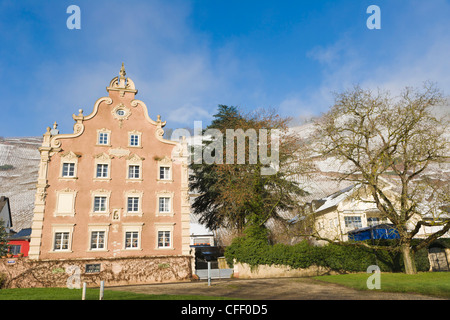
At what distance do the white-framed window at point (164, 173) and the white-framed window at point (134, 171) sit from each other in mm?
2181

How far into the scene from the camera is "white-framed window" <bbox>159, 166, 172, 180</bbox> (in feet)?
105

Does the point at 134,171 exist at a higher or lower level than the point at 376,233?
higher

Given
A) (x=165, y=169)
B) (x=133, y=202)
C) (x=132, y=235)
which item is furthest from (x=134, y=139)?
(x=132, y=235)

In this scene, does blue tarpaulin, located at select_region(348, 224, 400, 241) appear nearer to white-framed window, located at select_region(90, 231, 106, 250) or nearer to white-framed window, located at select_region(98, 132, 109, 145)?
white-framed window, located at select_region(90, 231, 106, 250)

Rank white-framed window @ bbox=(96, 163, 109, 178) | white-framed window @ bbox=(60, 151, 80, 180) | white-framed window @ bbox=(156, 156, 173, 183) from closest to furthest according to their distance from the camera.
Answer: white-framed window @ bbox=(60, 151, 80, 180)
white-framed window @ bbox=(96, 163, 109, 178)
white-framed window @ bbox=(156, 156, 173, 183)

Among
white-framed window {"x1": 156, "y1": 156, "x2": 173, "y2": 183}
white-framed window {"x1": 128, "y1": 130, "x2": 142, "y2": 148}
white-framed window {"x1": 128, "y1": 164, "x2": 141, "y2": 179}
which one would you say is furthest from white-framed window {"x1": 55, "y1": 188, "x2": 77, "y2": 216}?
white-framed window {"x1": 156, "y1": 156, "x2": 173, "y2": 183}

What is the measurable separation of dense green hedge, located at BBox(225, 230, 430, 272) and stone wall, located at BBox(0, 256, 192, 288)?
6.76 metres

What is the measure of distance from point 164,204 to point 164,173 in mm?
3228

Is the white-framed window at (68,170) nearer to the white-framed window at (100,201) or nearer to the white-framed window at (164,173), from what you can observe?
the white-framed window at (100,201)

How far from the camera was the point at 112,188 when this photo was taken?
30.3m

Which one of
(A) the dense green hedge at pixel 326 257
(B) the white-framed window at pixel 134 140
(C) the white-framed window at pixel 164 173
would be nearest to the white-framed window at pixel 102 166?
(B) the white-framed window at pixel 134 140

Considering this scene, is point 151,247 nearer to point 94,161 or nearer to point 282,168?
point 94,161

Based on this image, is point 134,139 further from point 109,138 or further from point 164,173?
point 164,173
